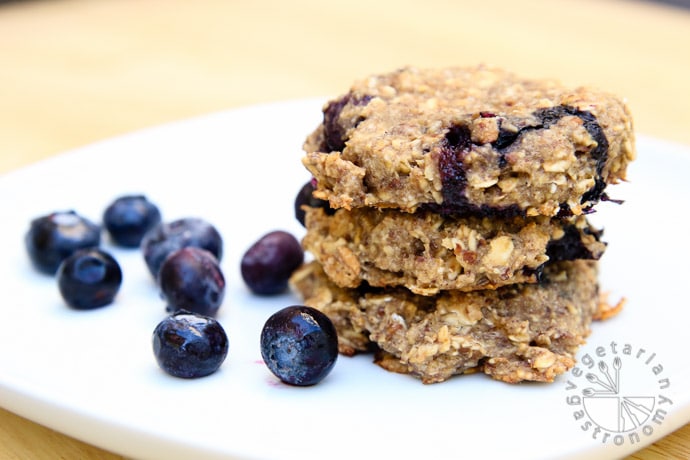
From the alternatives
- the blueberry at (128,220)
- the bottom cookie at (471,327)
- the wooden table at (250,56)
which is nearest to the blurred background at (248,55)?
the wooden table at (250,56)

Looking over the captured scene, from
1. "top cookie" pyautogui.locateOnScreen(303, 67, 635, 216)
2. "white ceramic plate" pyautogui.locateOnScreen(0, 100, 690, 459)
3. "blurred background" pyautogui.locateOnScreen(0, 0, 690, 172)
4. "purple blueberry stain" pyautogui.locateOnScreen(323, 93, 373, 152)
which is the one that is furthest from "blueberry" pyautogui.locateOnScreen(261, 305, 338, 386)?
"blurred background" pyautogui.locateOnScreen(0, 0, 690, 172)

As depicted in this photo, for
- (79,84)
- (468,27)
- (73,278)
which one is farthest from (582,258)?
(468,27)

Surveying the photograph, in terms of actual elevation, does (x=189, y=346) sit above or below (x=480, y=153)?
below

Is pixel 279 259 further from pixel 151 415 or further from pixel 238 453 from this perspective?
pixel 238 453

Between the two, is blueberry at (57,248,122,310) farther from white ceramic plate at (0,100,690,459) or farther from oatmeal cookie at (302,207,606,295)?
oatmeal cookie at (302,207,606,295)

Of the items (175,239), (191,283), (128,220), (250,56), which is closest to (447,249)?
(191,283)

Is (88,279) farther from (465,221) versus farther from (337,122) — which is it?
(465,221)
